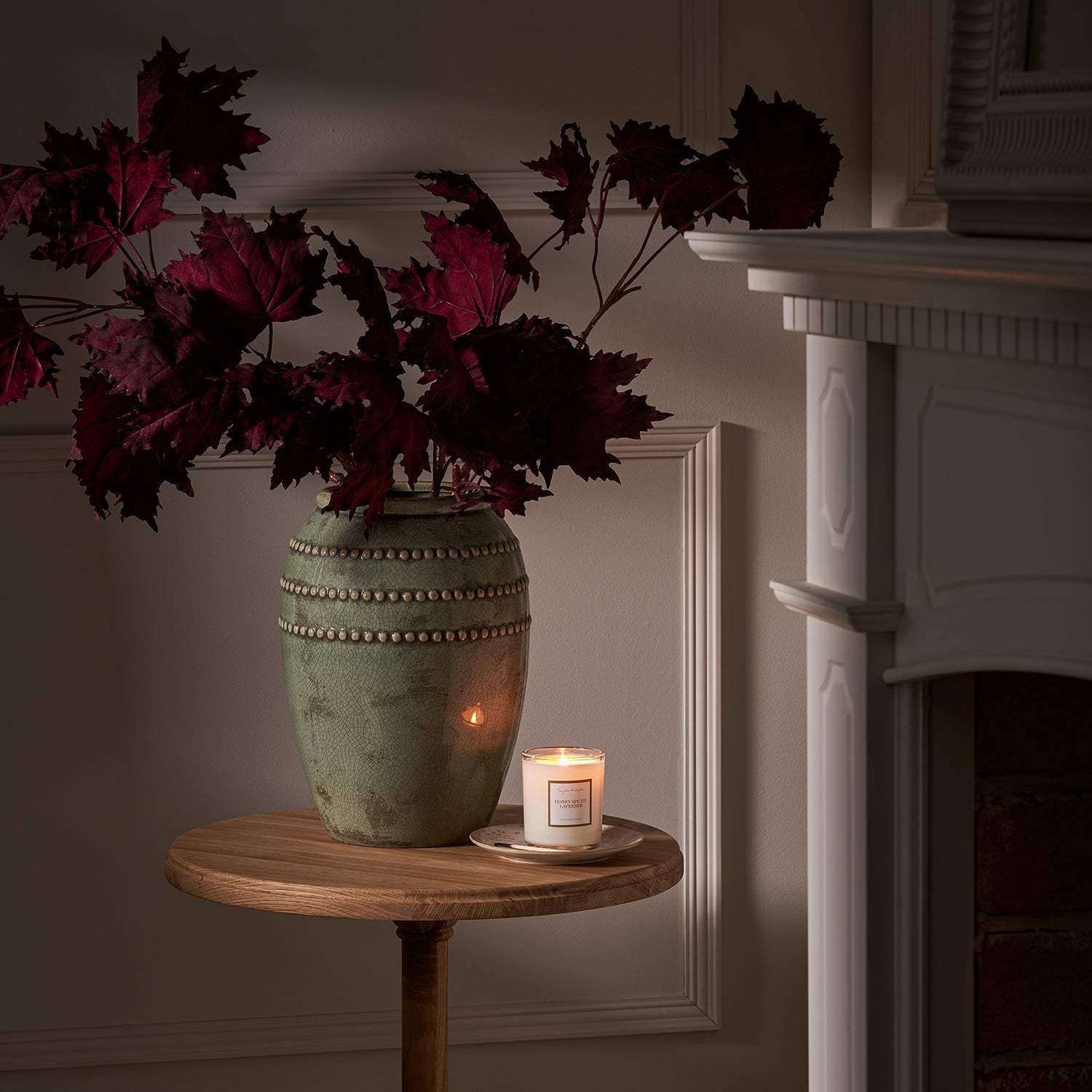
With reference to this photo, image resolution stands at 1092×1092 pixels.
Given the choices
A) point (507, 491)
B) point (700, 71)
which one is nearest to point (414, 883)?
point (507, 491)

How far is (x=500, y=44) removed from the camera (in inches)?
65.6

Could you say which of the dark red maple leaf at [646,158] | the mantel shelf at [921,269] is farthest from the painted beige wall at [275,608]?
the mantel shelf at [921,269]

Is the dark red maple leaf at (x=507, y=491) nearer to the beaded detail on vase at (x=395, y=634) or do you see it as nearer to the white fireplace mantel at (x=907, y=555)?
the beaded detail on vase at (x=395, y=634)

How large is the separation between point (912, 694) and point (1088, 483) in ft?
0.77

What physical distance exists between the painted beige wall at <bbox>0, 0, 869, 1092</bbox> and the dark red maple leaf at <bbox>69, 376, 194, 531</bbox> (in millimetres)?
414

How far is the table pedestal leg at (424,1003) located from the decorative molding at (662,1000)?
0.35 meters

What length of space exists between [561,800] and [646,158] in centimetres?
63

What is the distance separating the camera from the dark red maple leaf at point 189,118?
137 centimetres

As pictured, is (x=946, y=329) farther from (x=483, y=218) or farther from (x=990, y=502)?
(x=483, y=218)

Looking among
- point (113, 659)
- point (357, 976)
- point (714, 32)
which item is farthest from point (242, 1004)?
point (714, 32)

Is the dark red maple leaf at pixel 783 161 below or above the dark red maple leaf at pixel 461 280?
above

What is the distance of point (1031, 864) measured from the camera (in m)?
1.05

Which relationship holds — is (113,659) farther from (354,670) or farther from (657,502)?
(657,502)

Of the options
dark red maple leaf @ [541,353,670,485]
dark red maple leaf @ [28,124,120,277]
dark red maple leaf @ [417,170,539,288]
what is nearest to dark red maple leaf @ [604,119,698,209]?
dark red maple leaf @ [417,170,539,288]
